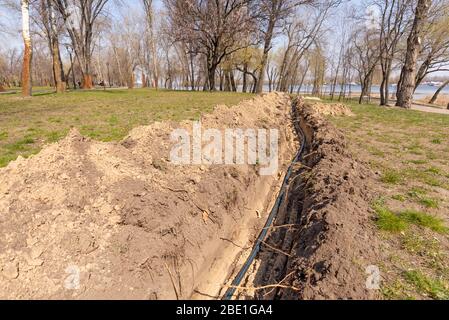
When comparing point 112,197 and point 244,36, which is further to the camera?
point 244,36

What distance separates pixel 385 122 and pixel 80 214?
9.28 m

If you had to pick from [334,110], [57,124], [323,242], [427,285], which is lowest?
[427,285]

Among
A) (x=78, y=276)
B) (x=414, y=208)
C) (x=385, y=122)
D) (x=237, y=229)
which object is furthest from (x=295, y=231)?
(x=385, y=122)

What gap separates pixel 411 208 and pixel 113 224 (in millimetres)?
3585

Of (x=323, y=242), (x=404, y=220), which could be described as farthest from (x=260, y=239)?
(x=404, y=220)

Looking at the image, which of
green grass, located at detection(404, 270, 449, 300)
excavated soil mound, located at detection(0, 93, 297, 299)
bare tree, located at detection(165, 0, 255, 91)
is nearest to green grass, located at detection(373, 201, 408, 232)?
green grass, located at detection(404, 270, 449, 300)

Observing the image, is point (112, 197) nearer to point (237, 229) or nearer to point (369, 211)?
point (237, 229)

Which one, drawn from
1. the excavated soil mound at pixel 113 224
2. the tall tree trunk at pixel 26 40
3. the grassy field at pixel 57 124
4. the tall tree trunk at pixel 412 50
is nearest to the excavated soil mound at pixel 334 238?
the excavated soil mound at pixel 113 224

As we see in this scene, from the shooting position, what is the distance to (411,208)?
3268mm

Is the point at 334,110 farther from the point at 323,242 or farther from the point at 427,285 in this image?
the point at 427,285

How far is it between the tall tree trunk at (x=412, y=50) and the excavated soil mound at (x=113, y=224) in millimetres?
13713

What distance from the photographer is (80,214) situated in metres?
2.59

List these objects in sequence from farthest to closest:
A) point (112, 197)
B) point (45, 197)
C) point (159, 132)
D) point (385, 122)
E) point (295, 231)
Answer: point (385, 122) < point (159, 132) < point (295, 231) < point (112, 197) < point (45, 197)

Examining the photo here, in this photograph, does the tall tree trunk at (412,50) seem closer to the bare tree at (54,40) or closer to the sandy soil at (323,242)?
the sandy soil at (323,242)
